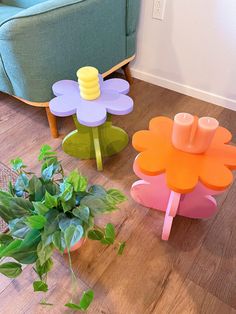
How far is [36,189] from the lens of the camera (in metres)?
0.75

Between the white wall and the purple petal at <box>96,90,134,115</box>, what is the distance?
0.67 meters

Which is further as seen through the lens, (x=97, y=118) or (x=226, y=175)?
(x=97, y=118)

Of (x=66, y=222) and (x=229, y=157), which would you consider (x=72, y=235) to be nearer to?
(x=66, y=222)

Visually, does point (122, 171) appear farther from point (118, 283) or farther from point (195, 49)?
point (195, 49)

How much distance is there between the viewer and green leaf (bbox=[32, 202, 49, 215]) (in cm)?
66

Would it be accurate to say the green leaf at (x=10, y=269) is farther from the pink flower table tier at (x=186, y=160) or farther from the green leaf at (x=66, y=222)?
the pink flower table tier at (x=186, y=160)

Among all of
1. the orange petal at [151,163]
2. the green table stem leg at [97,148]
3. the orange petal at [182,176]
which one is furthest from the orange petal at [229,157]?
the green table stem leg at [97,148]

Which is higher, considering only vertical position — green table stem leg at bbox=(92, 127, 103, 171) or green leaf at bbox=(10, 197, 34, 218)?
green leaf at bbox=(10, 197, 34, 218)

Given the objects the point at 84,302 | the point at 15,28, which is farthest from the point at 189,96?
the point at 84,302

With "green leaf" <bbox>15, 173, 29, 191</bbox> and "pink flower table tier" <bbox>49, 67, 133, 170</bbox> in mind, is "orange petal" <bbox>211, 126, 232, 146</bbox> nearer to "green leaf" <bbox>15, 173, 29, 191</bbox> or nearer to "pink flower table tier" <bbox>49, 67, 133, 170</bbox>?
"pink flower table tier" <bbox>49, 67, 133, 170</bbox>

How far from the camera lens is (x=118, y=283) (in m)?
0.84

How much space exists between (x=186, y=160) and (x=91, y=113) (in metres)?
0.41

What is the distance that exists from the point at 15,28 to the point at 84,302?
0.98 meters

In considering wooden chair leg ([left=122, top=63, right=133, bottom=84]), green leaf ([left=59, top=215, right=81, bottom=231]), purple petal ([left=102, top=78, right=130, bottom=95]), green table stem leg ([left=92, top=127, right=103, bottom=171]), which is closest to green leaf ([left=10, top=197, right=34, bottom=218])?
green leaf ([left=59, top=215, right=81, bottom=231])
